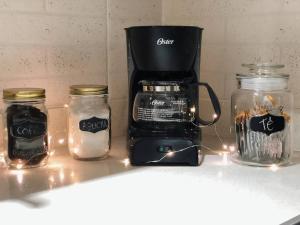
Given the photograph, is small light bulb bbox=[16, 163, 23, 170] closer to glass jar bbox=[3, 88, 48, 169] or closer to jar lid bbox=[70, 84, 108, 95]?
glass jar bbox=[3, 88, 48, 169]

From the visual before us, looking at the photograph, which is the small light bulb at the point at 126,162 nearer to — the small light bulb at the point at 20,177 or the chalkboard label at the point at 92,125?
the chalkboard label at the point at 92,125

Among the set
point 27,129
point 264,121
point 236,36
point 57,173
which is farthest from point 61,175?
point 236,36

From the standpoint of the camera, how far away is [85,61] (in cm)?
140

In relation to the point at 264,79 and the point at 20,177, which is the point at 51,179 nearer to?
the point at 20,177

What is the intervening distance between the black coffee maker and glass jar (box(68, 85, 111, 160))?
0.24ft

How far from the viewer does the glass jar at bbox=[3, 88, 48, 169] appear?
109 centimetres

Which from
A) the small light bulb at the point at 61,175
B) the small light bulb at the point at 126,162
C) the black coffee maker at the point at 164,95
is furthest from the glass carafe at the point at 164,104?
the small light bulb at the point at 61,175

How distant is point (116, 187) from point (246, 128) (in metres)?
0.38

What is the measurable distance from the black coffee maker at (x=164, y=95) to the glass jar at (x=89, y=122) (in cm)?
7

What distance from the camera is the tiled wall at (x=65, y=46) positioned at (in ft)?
4.05

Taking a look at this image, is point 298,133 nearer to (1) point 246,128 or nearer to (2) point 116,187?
(1) point 246,128

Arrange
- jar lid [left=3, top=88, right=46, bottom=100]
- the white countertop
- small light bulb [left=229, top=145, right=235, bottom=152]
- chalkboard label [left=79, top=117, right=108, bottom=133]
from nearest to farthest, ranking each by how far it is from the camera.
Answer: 1. the white countertop
2. jar lid [left=3, top=88, right=46, bottom=100]
3. chalkboard label [left=79, top=117, right=108, bottom=133]
4. small light bulb [left=229, top=145, right=235, bottom=152]

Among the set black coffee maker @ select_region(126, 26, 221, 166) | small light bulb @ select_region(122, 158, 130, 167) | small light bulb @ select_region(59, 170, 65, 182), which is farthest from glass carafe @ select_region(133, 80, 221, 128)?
small light bulb @ select_region(59, 170, 65, 182)

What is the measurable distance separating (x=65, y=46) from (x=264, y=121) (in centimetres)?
59
